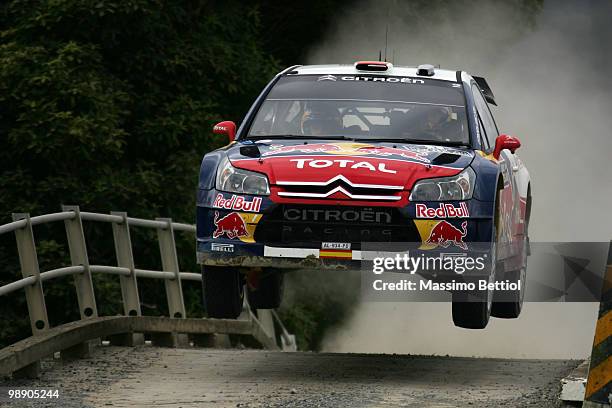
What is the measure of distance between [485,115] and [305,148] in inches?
88.6

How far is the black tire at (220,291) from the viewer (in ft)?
34.7

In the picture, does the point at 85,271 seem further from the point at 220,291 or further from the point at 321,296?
the point at 321,296

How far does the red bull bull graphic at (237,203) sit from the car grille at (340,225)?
10cm

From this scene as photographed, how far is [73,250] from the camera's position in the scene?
1238cm

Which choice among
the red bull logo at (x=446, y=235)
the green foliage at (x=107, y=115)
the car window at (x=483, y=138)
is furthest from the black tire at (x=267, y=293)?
the green foliage at (x=107, y=115)

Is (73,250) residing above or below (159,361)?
above

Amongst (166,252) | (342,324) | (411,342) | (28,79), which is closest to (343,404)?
(166,252)

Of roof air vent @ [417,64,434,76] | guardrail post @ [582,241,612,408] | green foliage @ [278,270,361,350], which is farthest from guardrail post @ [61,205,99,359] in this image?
green foliage @ [278,270,361,350]

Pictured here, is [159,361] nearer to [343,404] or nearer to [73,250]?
[73,250]

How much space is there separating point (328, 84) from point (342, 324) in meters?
16.5

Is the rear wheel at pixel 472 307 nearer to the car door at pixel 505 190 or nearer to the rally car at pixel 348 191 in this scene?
the rally car at pixel 348 191

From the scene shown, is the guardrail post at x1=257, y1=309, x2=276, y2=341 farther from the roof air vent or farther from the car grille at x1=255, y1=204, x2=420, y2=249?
the car grille at x1=255, y1=204, x2=420, y2=249

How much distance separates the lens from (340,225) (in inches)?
390

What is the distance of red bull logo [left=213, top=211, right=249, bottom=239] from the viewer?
10062 mm
